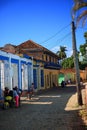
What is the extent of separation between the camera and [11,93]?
20.5m

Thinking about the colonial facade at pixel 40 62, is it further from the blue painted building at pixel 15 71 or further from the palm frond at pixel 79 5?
the palm frond at pixel 79 5

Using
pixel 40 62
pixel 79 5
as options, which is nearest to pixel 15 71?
pixel 40 62

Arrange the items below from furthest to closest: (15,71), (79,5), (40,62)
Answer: (40,62)
(15,71)
(79,5)

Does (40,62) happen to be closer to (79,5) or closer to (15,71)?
A: (15,71)

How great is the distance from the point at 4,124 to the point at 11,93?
6.93 meters

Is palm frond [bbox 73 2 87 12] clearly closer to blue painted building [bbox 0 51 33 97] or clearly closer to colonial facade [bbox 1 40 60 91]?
blue painted building [bbox 0 51 33 97]

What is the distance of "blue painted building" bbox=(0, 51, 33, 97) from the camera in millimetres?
25656

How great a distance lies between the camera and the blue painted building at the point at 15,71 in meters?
25.7

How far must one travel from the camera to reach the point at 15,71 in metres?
30.2

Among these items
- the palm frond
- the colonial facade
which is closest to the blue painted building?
the colonial facade

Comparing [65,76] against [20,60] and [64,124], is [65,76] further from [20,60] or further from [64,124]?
[64,124]

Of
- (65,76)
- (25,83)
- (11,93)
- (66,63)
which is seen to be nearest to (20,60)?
(25,83)

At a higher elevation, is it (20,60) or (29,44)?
(29,44)

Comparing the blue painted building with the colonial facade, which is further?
the colonial facade
